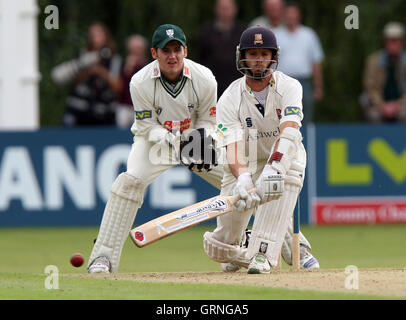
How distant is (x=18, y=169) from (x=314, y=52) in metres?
4.18

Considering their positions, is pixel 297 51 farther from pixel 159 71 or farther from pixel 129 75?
pixel 159 71

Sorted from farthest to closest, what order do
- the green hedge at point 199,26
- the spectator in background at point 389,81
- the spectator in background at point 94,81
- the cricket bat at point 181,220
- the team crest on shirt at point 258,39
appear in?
the green hedge at point 199,26 → the spectator in background at point 389,81 → the spectator in background at point 94,81 → the team crest on shirt at point 258,39 → the cricket bat at point 181,220

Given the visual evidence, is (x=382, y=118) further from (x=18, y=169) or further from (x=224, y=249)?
(x=224, y=249)

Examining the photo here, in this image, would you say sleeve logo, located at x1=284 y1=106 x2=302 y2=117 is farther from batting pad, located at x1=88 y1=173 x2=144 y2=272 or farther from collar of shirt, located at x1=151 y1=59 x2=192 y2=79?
batting pad, located at x1=88 y1=173 x2=144 y2=272

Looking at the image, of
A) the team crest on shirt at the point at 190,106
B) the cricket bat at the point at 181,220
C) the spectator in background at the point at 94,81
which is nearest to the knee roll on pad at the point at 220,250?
the cricket bat at the point at 181,220

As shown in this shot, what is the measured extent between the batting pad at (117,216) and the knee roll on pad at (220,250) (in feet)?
2.29

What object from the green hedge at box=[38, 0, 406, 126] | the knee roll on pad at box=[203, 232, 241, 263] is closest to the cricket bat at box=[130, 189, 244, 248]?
the knee roll on pad at box=[203, 232, 241, 263]

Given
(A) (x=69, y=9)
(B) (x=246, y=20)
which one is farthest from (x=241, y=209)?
(A) (x=69, y=9)

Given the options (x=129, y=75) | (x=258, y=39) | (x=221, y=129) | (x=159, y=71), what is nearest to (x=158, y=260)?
(x=159, y=71)

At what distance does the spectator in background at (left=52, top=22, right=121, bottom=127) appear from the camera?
1366cm

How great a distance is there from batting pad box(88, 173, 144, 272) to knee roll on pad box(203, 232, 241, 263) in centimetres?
70

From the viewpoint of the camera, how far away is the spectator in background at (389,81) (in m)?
14.0

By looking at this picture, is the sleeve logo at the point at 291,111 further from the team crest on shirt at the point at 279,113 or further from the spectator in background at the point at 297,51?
the spectator in background at the point at 297,51

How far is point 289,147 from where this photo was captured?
7770mm
